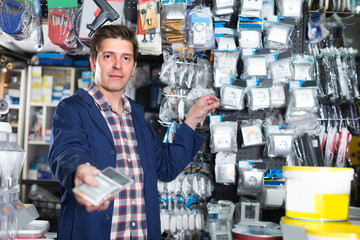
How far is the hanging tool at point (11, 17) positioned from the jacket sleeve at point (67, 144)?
1.14 metres

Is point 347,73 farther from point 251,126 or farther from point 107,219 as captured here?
point 107,219

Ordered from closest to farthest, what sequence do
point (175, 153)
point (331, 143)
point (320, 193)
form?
point (320, 193) < point (175, 153) < point (331, 143)

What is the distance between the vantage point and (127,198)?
1.72 meters

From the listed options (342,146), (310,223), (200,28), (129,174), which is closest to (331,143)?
(342,146)

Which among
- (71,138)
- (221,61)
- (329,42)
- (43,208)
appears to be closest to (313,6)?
(329,42)

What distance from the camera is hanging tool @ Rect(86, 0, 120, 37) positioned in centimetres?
249

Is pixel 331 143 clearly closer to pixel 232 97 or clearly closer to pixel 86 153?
pixel 232 97

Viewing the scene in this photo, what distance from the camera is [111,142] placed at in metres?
1.71

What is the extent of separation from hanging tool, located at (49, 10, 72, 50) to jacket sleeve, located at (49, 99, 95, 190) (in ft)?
3.25

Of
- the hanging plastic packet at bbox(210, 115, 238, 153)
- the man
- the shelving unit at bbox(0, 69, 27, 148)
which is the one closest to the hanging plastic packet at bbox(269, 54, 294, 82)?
the hanging plastic packet at bbox(210, 115, 238, 153)

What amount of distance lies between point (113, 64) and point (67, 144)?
1.66ft

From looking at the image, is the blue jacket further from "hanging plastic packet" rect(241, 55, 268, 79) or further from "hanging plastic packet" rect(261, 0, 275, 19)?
"hanging plastic packet" rect(261, 0, 275, 19)

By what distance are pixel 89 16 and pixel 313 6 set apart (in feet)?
5.83

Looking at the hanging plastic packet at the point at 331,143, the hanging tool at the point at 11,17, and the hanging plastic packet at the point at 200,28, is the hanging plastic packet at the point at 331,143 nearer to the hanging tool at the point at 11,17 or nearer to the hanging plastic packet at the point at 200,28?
the hanging plastic packet at the point at 200,28
